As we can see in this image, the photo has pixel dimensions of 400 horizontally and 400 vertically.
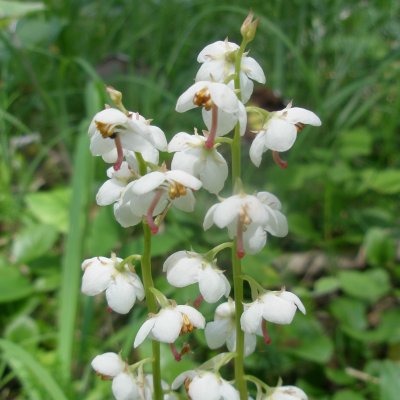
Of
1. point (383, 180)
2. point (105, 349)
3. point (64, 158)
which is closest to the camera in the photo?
point (105, 349)

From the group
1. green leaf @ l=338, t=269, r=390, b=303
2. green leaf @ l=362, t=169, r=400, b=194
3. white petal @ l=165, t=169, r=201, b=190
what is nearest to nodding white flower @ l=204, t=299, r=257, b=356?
white petal @ l=165, t=169, r=201, b=190

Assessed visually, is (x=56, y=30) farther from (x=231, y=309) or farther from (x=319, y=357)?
(x=231, y=309)

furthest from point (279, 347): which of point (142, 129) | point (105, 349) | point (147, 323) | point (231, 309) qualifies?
point (142, 129)

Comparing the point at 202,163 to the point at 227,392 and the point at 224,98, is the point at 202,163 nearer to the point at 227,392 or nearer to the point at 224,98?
the point at 224,98

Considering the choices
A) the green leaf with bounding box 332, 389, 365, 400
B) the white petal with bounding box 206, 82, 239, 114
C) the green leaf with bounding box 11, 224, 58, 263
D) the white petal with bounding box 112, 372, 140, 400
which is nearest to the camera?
the white petal with bounding box 206, 82, 239, 114

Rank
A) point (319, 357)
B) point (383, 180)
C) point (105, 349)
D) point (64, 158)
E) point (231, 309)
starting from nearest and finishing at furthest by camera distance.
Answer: point (231, 309), point (319, 357), point (105, 349), point (383, 180), point (64, 158)

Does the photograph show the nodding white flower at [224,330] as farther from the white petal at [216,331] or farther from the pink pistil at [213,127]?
the pink pistil at [213,127]

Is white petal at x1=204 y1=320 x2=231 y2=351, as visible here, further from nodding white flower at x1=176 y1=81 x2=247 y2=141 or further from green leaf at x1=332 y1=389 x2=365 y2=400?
green leaf at x1=332 y1=389 x2=365 y2=400
